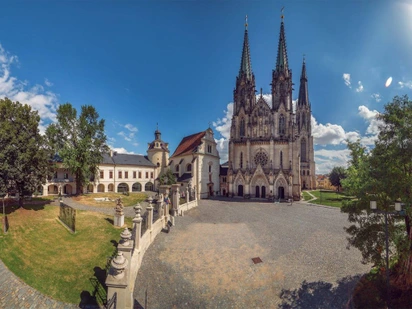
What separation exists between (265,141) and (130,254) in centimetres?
3592

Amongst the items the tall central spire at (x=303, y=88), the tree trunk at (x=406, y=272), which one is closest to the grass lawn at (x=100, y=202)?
the tree trunk at (x=406, y=272)

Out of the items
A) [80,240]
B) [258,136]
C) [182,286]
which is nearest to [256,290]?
[182,286]

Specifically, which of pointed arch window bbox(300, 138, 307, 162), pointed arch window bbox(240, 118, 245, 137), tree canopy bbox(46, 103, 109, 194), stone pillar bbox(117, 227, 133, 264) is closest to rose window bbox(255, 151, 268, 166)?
pointed arch window bbox(240, 118, 245, 137)

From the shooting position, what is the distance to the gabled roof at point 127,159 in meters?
42.3

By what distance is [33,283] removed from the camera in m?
8.88

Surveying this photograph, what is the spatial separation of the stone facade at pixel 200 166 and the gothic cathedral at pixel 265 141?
12.3 ft

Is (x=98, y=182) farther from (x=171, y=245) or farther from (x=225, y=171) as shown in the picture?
(x=171, y=245)

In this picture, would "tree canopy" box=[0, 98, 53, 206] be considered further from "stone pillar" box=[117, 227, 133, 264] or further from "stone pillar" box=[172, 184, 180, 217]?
"stone pillar" box=[117, 227, 133, 264]

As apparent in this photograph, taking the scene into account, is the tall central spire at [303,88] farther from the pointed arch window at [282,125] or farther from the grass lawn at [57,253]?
the grass lawn at [57,253]

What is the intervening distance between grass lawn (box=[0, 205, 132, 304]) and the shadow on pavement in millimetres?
8378

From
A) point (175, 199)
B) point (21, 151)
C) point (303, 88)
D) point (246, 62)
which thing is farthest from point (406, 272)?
point (303, 88)

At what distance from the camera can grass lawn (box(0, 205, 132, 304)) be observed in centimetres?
905

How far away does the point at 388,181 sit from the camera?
23.2ft

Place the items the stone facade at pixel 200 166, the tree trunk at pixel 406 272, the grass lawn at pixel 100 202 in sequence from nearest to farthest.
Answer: the tree trunk at pixel 406 272, the grass lawn at pixel 100 202, the stone facade at pixel 200 166
